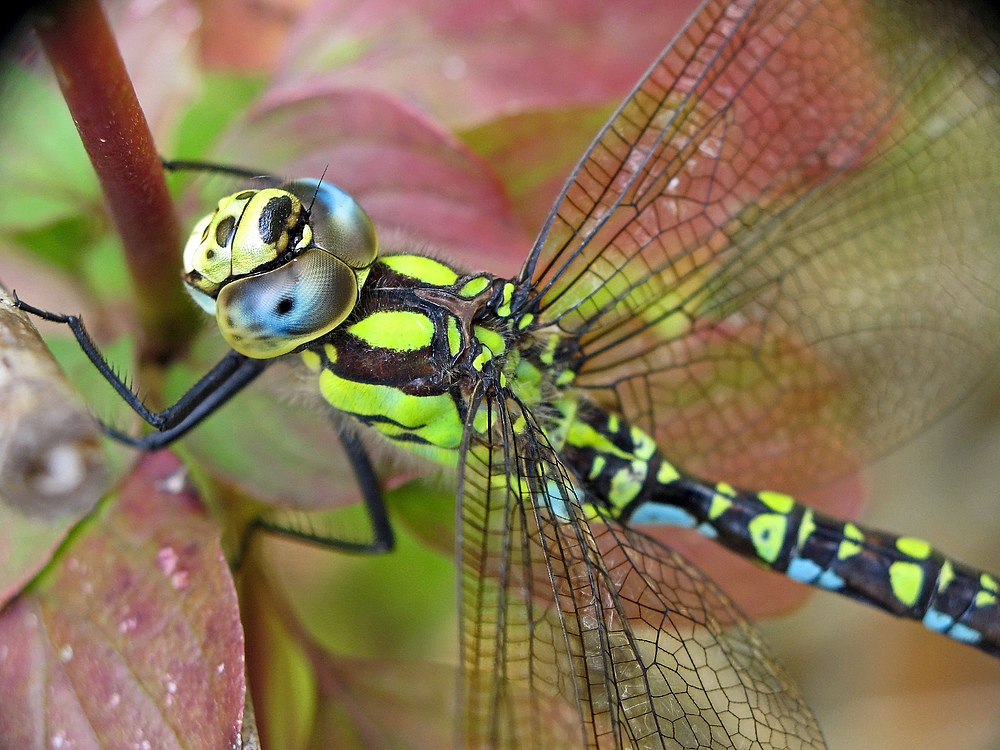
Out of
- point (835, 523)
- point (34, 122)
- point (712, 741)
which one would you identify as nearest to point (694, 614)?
point (712, 741)

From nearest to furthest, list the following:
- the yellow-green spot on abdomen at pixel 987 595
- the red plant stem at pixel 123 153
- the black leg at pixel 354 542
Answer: the red plant stem at pixel 123 153 → the black leg at pixel 354 542 → the yellow-green spot on abdomen at pixel 987 595

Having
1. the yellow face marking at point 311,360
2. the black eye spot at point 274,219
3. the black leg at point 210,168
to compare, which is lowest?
the yellow face marking at point 311,360

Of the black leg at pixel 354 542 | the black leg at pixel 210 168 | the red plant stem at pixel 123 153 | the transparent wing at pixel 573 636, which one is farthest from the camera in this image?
the black leg at pixel 354 542

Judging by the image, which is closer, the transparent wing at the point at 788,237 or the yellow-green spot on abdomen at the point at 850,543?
the transparent wing at the point at 788,237

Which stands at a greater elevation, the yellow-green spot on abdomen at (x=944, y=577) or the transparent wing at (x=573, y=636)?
the yellow-green spot on abdomen at (x=944, y=577)

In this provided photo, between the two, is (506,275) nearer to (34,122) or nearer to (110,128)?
(110,128)

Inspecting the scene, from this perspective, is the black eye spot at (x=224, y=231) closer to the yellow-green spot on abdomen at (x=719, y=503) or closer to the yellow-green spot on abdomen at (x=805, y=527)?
the yellow-green spot on abdomen at (x=719, y=503)

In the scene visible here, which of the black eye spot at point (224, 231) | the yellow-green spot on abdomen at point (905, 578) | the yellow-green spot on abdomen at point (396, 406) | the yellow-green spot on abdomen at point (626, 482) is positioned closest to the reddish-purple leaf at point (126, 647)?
the yellow-green spot on abdomen at point (396, 406)
